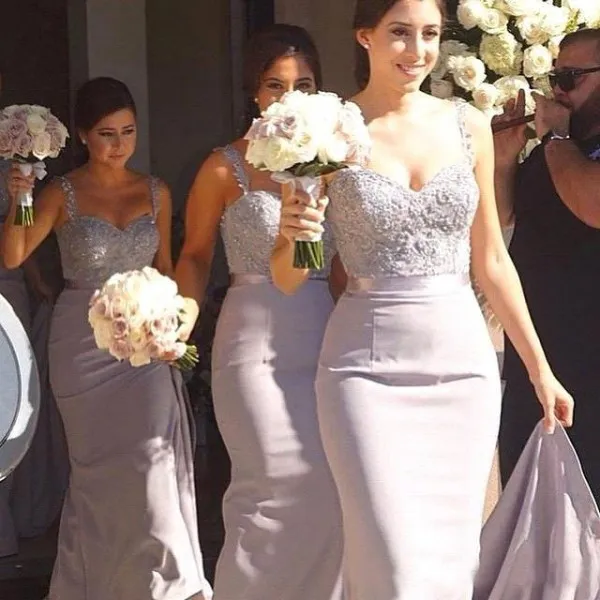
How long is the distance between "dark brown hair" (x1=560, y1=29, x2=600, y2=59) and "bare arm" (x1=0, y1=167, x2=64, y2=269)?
6.09 feet

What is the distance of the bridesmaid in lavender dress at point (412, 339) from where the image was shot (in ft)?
13.8

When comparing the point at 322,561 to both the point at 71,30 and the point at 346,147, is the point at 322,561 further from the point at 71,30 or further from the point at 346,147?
the point at 71,30

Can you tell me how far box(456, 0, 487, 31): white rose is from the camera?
198 inches

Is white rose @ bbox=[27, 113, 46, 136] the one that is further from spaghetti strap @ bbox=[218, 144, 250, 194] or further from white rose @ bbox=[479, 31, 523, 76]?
white rose @ bbox=[479, 31, 523, 76]

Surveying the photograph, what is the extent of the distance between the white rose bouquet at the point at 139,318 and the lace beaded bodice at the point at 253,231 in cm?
60

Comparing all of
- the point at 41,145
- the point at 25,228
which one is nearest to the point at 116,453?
the point at 25,228

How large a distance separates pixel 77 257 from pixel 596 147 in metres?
Result: 2.08

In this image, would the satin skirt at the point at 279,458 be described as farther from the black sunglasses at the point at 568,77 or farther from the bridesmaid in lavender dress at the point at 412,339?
the black sunglasses at the point at 568,77

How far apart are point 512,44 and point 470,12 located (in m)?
0.16

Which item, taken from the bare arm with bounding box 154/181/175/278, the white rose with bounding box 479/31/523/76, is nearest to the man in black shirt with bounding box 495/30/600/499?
the white rose with bounding box 479/31/523/76

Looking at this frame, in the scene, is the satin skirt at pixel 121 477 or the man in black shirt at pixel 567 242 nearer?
the man in black shirt at pixel 567 242

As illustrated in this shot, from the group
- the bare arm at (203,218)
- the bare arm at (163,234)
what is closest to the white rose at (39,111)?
the bare arm at (163,234)

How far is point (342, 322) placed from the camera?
4.35 metres

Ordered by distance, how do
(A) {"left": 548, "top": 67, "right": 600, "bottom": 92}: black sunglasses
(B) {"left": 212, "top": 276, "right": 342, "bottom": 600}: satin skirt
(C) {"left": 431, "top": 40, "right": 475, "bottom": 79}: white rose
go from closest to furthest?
(A) {"left": 548, "top": 67, "right": 600, "bottom": 92}: black sunglasses < (B) {"left": 212, "top": 276, "right": 342, "bottom": 600}: satin skirt < (C) {"left": 431, "top": 40, "right": 475, "bottom": 79}: white rose
